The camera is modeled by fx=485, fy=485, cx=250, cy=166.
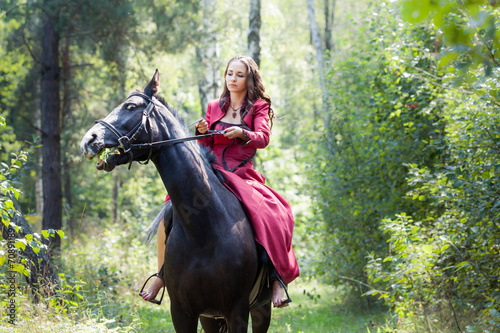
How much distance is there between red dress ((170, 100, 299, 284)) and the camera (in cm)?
422

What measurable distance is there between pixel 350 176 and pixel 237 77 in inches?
198

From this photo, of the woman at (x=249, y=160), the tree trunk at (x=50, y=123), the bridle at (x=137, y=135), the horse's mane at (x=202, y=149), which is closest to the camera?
the bridle at (x=137, y=135)

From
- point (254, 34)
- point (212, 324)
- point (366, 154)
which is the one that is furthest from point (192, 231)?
point (254, 34)

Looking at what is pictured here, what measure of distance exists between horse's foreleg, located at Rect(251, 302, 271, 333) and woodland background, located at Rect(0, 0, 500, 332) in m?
1.48

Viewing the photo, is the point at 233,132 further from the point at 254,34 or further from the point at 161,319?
the point at 254,34

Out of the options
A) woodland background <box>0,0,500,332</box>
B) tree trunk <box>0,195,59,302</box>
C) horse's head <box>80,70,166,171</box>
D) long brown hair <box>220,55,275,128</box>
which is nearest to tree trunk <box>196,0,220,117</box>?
woodland background <box>0,0,500,332</box>

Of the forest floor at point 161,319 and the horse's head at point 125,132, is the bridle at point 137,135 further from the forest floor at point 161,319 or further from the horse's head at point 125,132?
the forest floor at point 161,319

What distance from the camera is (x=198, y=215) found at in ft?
12.3

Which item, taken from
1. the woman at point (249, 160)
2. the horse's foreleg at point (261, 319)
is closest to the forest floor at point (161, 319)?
the woman at point (249, 160)

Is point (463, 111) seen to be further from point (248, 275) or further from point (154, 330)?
point (154, 330)

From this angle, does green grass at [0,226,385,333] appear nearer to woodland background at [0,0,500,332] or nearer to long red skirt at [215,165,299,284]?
woodland background at [0,0,500,332]

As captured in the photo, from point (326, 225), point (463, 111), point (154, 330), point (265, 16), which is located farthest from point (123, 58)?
point (265, 16)

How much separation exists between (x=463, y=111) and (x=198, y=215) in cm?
338

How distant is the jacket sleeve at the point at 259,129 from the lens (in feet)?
14.0
